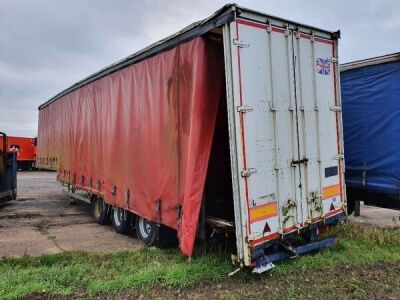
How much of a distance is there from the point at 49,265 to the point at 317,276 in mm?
3630

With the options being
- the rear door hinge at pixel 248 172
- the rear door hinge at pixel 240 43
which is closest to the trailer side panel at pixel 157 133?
the rear door hinge at pixel 240 43

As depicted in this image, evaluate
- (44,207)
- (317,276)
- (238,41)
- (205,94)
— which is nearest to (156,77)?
(205,94)

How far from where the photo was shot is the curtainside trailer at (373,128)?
263 inches

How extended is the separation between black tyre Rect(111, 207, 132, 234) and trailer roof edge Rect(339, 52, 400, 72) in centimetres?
480

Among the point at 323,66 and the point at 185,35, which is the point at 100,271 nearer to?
the point at 185,35

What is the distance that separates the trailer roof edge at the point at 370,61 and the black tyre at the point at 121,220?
189 inches

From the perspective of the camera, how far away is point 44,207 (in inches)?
464

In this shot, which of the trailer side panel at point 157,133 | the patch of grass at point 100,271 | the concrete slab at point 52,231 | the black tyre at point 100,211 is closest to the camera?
the patch of grass at point 100,271

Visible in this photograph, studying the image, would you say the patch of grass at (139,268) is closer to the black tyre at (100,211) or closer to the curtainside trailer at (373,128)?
the curtainside trailer at (373,128)

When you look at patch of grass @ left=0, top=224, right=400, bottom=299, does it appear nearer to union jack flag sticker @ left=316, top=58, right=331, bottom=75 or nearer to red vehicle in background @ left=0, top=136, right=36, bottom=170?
union jack flag sticker @ left=316, top=58, right=331, bottom=75

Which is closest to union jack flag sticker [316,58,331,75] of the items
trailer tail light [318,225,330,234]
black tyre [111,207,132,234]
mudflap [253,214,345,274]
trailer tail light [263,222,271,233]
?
mudflap [253,214,345,274]

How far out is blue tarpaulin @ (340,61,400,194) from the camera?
6668mm

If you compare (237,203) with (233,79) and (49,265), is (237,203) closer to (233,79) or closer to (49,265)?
(233,79)

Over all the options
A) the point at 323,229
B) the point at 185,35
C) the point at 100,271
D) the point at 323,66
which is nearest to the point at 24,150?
the point at 100,271
